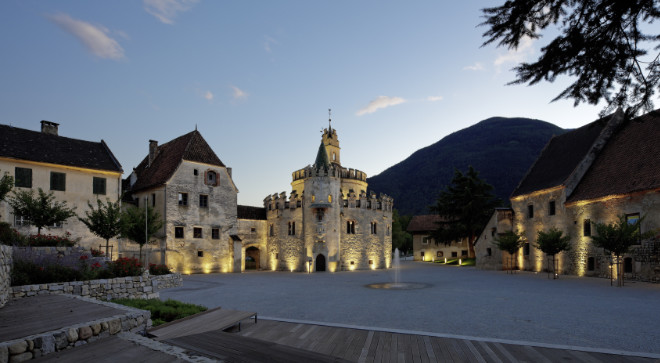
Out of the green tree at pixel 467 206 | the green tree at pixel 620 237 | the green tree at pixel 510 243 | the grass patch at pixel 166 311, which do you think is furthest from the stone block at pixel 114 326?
the green tree at pixel 467 206

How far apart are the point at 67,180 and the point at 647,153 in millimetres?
41622

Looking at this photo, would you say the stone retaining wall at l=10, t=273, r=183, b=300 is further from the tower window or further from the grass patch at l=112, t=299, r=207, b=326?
the tower window

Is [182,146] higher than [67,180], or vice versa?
[182,146]

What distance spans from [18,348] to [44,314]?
3143 mm

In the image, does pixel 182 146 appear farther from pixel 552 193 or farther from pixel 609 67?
pixel 609 67

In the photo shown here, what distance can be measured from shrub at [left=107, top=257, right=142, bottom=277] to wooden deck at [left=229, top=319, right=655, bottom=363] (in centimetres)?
803

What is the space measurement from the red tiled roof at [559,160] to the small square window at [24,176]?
4054cm

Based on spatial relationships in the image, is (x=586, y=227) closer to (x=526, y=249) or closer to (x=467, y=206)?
(x=526, y=249)

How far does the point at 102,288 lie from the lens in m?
13.7

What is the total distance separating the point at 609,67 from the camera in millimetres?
4555

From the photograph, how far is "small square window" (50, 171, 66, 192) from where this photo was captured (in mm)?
28156

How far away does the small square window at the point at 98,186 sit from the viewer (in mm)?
30109

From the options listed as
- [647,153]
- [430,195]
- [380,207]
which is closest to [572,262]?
[647,153]

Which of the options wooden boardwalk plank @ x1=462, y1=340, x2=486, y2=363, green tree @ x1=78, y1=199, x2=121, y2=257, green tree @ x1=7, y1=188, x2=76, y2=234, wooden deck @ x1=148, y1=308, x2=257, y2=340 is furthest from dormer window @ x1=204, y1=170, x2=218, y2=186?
wooden boardwalk plank @ x1=462, y1=340, x2=486, y2=363
